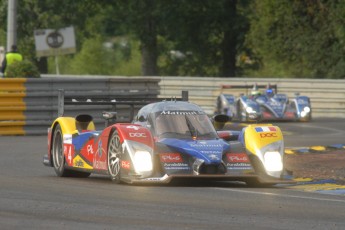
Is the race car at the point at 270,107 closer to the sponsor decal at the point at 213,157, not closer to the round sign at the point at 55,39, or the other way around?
the sponsor decal at the point at 213,157

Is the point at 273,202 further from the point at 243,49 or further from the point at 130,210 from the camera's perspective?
the point at 243,49

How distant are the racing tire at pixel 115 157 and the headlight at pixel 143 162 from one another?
370 millimetres

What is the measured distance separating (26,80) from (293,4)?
81.2 ft

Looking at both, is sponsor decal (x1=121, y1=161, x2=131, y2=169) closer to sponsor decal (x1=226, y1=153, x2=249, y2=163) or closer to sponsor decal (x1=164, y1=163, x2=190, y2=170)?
sponsor decal (x1=164, y1=163, x2=190, y2=170)

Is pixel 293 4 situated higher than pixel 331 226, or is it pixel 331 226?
pixel 293 4

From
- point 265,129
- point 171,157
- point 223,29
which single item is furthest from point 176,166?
point 223,29

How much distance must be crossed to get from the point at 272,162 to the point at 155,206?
3.41m

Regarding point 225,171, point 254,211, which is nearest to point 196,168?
point 225,171

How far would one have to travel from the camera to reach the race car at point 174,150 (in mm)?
14453

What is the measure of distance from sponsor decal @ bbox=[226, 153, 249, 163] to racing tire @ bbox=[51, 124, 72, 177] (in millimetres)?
2728

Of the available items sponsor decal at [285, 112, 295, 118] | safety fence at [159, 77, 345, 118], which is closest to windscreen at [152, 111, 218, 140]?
sponsor decal at [285, 112, 295, 118]

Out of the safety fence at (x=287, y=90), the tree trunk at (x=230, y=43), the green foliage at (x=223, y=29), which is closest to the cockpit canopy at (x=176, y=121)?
the safety fence at (x=287, y=90)

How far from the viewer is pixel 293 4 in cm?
4906

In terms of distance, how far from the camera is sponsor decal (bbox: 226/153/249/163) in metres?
14.7
